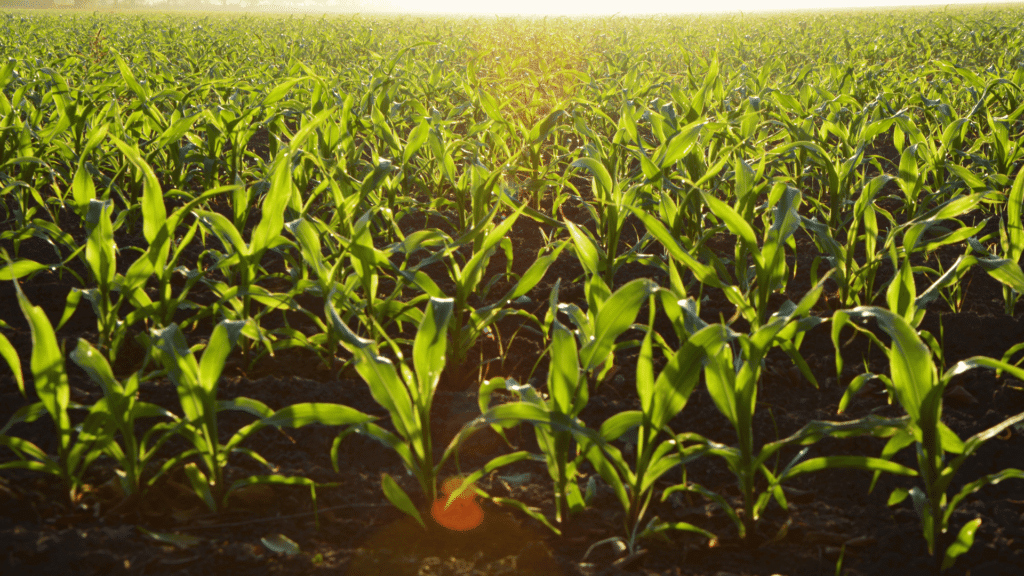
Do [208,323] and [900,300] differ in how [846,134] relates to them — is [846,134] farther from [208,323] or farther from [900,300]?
[208,323]

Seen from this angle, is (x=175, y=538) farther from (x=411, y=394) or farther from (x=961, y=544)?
(x=961, y=544)

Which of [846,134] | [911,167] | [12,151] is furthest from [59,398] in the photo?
[846,134]

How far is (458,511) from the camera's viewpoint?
1.20 meters

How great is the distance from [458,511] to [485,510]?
49 mm

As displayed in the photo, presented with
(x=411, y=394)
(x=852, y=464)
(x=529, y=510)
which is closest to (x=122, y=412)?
(x=411, y=394)

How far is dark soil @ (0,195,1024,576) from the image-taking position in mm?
1079

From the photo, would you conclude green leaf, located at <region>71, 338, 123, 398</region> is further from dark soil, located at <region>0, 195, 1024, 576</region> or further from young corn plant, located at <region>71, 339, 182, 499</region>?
dark soil, located at <region>0, 195, 1024, 576</region>

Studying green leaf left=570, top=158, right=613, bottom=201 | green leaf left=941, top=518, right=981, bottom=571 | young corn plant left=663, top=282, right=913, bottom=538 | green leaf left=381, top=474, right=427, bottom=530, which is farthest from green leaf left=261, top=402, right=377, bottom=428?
green leaf left=570, top=158, right=613, bottom=201

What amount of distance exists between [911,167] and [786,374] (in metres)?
1.08

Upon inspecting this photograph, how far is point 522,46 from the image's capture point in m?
11.8

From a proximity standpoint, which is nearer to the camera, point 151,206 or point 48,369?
point 48,369

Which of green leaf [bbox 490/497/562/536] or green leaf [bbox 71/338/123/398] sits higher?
green leaf [bbox 71/338/123/398]

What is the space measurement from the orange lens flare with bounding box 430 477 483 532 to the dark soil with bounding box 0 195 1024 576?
0.06 feet

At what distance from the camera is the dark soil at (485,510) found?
1.08 m
